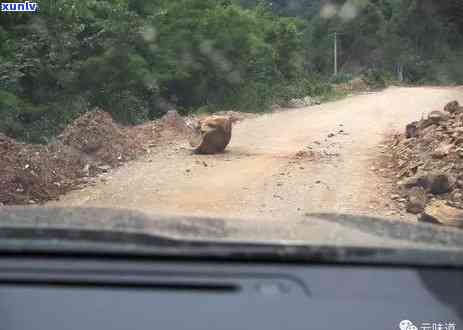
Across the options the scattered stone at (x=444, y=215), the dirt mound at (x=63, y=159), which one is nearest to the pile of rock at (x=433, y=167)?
the scattered stone at (x=444, y=215)

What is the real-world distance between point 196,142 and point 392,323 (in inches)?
533

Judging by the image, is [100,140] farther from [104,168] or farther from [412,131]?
[412,131]

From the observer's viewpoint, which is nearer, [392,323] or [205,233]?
[392,323]

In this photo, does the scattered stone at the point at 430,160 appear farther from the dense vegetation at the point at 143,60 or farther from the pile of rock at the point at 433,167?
the dense vegetation at the point at 143,60

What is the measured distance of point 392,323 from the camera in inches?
79.8

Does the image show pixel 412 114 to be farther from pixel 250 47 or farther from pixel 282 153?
pixel 282 153

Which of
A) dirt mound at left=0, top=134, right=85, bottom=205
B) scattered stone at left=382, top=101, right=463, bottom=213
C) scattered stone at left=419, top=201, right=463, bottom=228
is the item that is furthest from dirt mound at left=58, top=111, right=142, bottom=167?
scattered stone at left=419, top=201, right=463, bottom=228

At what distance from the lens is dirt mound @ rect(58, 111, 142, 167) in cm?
1365

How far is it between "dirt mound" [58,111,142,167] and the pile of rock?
501 centimetres

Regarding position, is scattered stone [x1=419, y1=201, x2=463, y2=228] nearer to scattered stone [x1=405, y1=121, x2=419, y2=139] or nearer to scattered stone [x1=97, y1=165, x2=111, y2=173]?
scattered stone [x1=97, y1=165, x2=111, y2=173]

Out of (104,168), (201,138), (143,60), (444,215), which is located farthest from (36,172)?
(143,60)

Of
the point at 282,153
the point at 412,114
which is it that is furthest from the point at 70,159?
the point at 412,114

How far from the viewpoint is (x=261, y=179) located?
11977 mm

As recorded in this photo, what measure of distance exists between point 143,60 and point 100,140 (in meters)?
9.31
